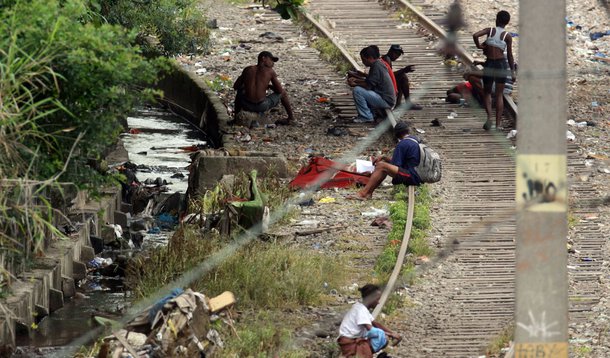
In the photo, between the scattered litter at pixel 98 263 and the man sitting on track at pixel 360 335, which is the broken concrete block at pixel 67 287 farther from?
the man sitting on track at pixel 360 335

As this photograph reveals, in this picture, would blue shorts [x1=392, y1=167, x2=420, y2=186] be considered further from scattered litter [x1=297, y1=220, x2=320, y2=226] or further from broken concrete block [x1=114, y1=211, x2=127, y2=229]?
broken concrete block [x1=114, y1=211, x2=127, y2=229]

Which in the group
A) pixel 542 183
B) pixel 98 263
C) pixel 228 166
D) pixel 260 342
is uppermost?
pixel 542 183

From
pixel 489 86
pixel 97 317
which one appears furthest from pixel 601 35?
pixel 97 317

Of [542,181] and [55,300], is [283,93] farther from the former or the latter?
[542,181]

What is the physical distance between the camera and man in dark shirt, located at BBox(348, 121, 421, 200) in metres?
15.9

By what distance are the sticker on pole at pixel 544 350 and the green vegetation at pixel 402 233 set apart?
7.48m

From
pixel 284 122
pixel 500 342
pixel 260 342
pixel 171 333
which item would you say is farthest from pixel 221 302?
pixel 284 122

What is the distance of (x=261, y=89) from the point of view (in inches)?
809

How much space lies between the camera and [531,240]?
5770 millimetres

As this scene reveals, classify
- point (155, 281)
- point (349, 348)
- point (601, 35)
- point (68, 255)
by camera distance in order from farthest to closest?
point (601, 35)
point (68, 255)
point (155, 281)
point (349, 348)

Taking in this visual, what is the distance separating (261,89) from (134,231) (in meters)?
3.81

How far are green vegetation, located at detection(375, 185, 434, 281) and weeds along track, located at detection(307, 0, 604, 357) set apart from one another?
19 cm

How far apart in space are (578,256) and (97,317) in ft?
16.3

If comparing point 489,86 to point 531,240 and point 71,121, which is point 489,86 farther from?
point 531,240
